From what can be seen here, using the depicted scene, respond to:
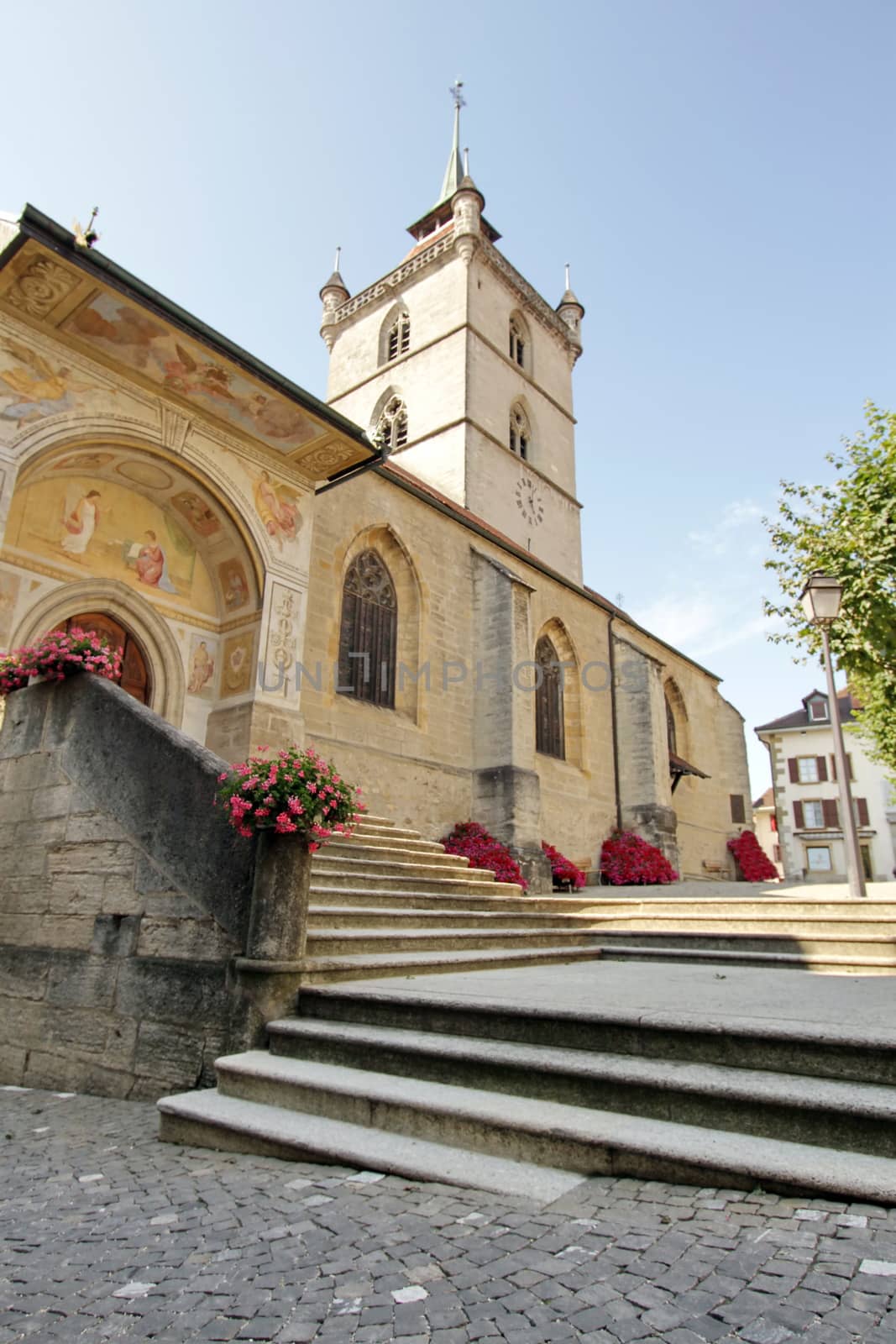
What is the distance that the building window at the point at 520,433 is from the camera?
22578 millimetres

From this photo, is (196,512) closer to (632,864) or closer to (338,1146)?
(338,1146)

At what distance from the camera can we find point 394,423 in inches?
880

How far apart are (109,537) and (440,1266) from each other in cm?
844

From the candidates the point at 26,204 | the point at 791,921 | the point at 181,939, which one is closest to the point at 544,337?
the point at 26,204

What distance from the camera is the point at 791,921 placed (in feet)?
19.8

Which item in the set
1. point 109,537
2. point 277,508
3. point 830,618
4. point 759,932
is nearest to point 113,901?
point 759,932

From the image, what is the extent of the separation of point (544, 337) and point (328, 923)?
24.2 m

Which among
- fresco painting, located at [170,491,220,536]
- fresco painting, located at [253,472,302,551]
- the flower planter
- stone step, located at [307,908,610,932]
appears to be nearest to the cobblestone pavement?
Answer: the flower planter

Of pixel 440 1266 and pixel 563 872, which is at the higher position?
pixel 563 872

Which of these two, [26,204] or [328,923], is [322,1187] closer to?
[328,923]

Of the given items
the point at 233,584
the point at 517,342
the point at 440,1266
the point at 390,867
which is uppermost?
the point at 517,342

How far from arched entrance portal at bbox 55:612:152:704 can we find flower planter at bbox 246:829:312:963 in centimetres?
532

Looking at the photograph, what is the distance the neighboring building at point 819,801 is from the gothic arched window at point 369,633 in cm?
→ 2561

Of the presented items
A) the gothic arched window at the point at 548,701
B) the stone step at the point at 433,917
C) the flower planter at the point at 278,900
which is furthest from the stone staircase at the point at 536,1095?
the gothic arched window at the point at 548,701
